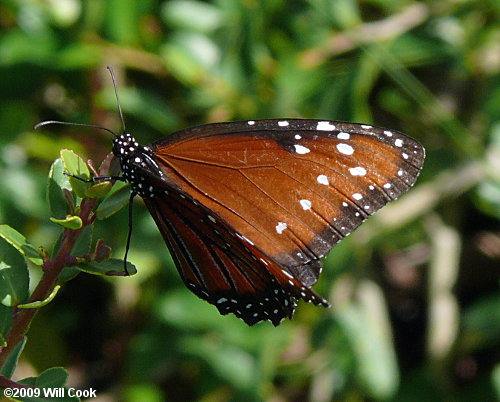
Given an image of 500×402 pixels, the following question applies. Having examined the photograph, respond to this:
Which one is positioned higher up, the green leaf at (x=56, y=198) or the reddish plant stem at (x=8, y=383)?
the green leaf at (x=56, y=198)

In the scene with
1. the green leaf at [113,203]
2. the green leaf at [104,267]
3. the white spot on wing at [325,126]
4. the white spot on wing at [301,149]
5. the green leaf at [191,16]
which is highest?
the green leaf at [191,16]

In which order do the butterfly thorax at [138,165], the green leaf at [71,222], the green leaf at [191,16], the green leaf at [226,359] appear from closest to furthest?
the green leaf at [71,222] < the butterfly thorax at [138,165] < the green leaf at [226,359] < the green leaf at [191,16]

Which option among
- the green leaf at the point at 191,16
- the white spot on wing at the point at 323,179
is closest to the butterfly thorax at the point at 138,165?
the white spot on wing at the point at 323,179

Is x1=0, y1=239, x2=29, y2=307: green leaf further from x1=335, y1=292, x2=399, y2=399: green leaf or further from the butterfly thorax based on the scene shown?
x1=335, y1=292, x2=399, y2=399: green leaf

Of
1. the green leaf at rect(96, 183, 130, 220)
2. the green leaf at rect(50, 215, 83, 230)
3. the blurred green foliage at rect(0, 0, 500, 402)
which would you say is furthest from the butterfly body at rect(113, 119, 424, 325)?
the blurred green foliage at rect(0, 0, 500, 402)

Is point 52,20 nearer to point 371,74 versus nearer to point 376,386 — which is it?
Answer: point 371,74

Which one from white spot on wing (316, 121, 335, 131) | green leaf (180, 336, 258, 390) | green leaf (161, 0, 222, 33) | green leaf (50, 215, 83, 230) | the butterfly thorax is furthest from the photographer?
green leaf (161, 0, 222, 33)

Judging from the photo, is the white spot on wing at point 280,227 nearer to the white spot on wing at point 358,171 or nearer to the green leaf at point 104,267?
the white spot on wing at point 358,171
